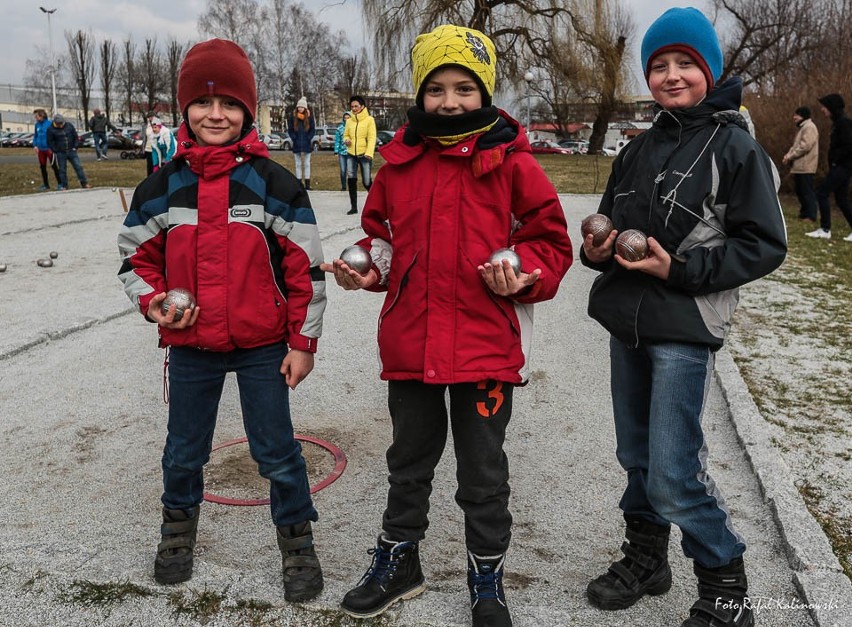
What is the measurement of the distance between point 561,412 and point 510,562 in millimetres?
1736

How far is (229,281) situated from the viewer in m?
2.80

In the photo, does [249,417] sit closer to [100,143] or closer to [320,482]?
[320,482]

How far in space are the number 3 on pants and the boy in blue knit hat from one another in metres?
0.44

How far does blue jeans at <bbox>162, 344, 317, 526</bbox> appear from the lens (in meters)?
2.88

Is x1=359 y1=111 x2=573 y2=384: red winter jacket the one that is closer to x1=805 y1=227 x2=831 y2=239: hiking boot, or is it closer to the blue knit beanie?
the blue knit beanie

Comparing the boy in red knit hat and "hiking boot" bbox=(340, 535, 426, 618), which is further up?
the boy in red knit hat

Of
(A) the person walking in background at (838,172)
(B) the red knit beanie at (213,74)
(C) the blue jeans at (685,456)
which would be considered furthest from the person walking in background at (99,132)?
(C) the blue jeans at (685,456)

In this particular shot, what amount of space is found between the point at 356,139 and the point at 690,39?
1152 cm

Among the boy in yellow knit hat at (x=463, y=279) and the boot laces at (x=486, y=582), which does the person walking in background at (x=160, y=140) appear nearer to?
the boy in yellow knit hat at (x=463, y=279)

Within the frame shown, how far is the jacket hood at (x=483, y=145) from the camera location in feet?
8.58

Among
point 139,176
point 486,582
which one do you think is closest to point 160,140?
point 139,176

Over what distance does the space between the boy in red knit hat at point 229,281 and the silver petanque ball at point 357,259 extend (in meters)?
0.24

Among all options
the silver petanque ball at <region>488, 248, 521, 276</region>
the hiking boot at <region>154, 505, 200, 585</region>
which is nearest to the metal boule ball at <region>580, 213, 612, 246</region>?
the silver petanque ball at <region>488, 248, 521, 276</region>

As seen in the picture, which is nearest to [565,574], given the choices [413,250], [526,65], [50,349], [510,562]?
[510,562]
